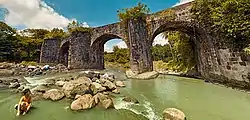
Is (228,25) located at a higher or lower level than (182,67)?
higher

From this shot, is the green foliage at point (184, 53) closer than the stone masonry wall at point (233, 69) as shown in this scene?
No

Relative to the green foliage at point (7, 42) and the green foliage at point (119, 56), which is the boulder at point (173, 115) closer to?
the green foliage at point (7, 42)

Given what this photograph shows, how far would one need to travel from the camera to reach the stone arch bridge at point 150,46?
10.1 metres

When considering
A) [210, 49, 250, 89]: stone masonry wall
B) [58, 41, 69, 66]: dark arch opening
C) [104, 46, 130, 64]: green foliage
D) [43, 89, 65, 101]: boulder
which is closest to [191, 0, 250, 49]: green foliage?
[210, 49, 250, 89]: stone masonry wall

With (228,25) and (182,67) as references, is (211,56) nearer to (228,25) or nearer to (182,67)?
(228,25)

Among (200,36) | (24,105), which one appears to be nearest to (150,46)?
(200,36)

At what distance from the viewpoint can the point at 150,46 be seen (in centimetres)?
1510

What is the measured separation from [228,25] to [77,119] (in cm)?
838

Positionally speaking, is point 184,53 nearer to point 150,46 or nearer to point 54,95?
point 150,46

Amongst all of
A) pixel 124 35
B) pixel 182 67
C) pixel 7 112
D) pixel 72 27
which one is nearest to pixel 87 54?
pixel 72 27

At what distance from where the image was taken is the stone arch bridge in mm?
10127

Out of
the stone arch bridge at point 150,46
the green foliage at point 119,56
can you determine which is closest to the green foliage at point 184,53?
the stone arch bridge at point 150,46

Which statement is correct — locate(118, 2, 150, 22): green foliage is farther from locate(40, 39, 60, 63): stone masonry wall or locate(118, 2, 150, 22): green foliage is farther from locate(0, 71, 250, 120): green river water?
locate(40, 39, 60, 63): stone masonry wall

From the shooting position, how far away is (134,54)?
48.7 feet
